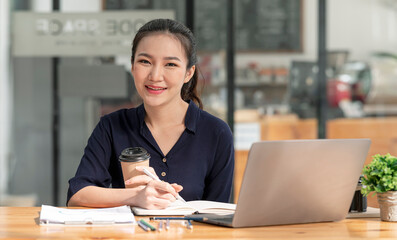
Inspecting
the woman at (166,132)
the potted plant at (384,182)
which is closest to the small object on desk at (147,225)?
the woman at (166,132)

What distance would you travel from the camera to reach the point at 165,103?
2285 millimetres

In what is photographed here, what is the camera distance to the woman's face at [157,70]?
2.19 meters

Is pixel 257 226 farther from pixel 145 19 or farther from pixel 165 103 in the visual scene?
pixel 145 19

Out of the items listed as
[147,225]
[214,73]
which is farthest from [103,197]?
[214,73]

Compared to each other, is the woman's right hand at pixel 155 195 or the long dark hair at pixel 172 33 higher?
the long dark hair at pixel 172 33

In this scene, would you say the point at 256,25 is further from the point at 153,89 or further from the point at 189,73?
the point at 153,89

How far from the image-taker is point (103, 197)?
1938mm

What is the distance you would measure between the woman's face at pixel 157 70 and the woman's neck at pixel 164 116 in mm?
45

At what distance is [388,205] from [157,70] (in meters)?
0.87

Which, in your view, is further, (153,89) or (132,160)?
(153,89)

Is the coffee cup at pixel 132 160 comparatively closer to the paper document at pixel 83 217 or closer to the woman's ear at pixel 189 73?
the paper document at pixel 83 217

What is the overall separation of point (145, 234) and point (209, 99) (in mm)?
3284

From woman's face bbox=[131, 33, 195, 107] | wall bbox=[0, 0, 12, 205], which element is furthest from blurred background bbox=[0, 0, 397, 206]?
woman's face bbox=[131, 33, 195, 107]

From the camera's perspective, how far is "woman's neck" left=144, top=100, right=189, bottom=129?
231 centimetres
